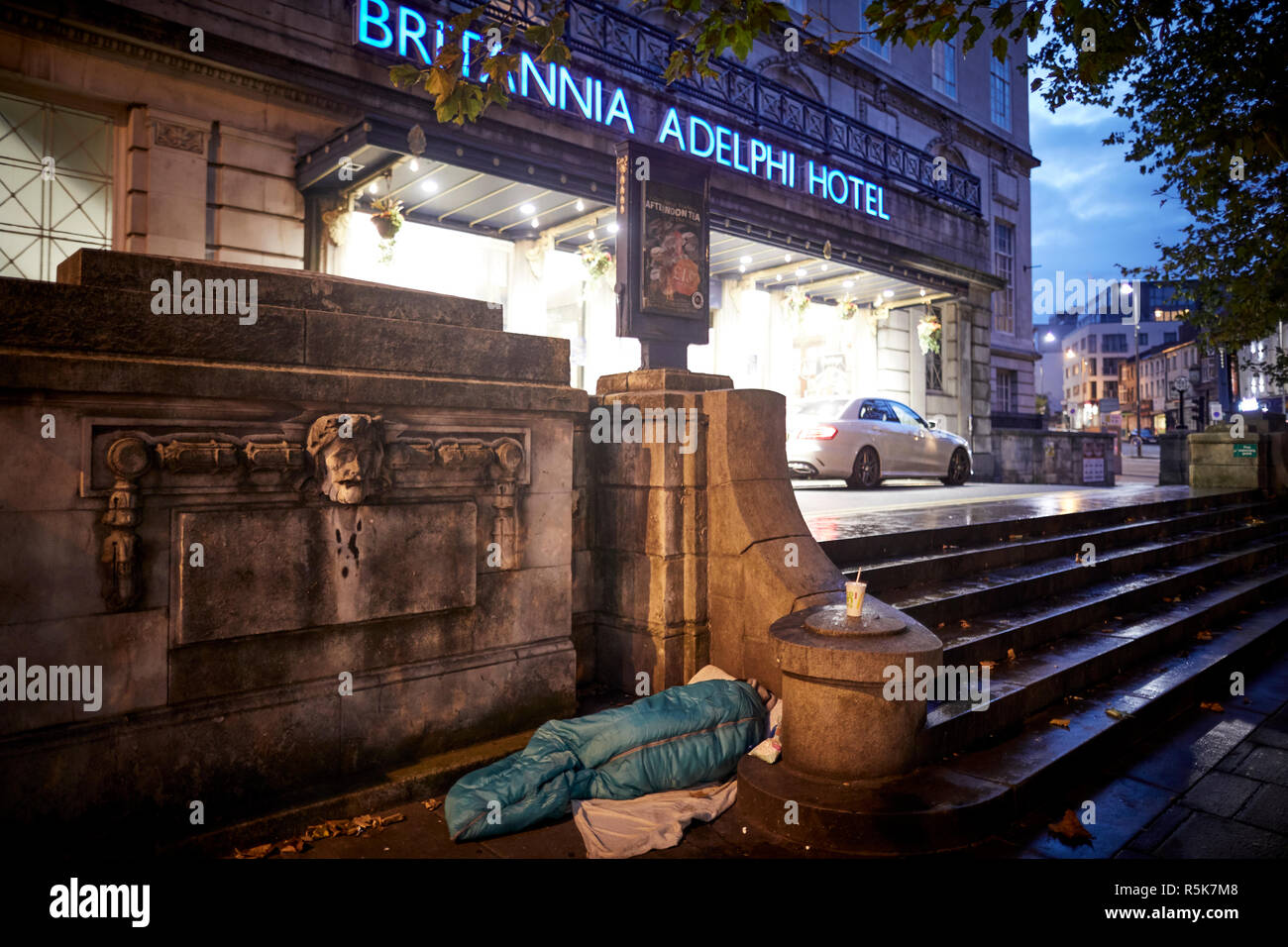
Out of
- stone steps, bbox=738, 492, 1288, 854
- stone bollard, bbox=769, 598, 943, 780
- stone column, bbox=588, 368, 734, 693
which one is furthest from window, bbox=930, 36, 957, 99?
stone bollard, bbox=769, 598, 943, 780

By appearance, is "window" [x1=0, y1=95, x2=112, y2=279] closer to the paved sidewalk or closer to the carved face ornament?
the carved face ornament

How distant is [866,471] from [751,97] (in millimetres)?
9808

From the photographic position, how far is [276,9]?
33.2 ft

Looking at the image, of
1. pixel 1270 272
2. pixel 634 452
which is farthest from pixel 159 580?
pixel 1270 272

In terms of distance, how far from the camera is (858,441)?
1309 centimetres

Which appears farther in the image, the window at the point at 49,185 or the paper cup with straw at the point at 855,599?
the window at the point at 49,185

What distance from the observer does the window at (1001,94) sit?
28.4 meters

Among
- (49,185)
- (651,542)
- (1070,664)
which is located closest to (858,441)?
(1070,664)

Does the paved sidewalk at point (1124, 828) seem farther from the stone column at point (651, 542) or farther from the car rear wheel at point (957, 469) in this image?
the car rear wheel at point (957, 469)

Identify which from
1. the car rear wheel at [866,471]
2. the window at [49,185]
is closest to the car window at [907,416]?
the car rear wheel at [866,471]

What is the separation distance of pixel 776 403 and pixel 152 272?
397 cm

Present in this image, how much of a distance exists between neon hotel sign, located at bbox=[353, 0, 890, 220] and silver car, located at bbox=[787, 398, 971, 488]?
5144 millimetres

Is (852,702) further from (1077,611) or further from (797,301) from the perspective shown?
(797,301)

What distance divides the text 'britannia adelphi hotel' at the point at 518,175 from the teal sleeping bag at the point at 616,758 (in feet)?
24.2
